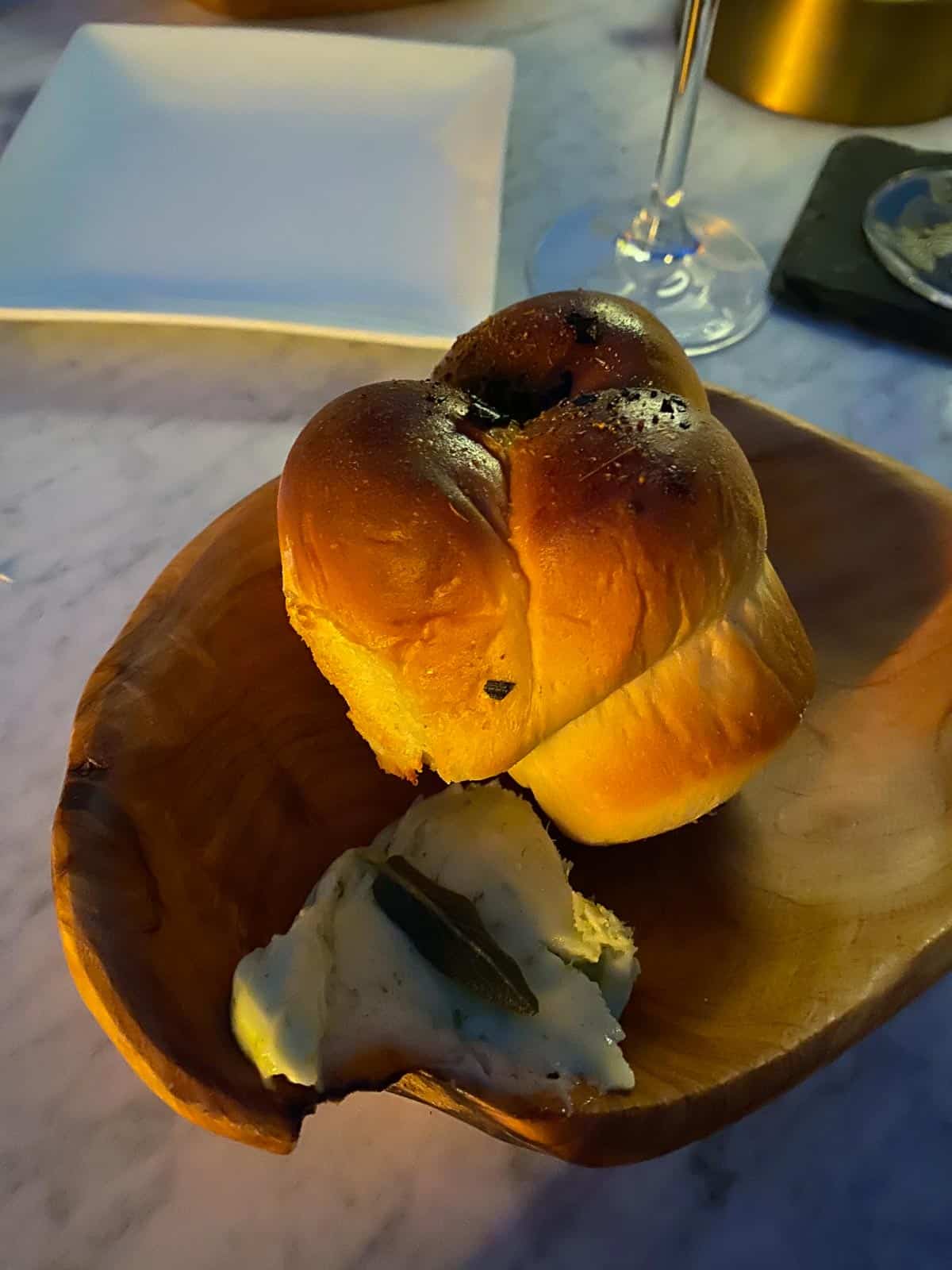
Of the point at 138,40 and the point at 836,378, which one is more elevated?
the point at 138,40

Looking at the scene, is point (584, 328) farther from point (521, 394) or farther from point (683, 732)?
point (683, 732)

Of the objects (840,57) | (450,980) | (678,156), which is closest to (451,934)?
(450,980)

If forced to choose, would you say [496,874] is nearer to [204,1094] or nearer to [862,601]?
[204,1094]

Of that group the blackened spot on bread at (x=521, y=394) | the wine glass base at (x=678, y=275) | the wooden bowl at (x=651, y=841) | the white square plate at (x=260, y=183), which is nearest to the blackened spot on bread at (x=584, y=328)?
the blackened spot on bread at (x=521, y=394)

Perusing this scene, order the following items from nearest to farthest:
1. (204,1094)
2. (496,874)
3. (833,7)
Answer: (204,1094) → (496,874) → (833,7)

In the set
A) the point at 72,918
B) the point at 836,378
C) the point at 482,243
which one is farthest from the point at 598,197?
the point at 72,918

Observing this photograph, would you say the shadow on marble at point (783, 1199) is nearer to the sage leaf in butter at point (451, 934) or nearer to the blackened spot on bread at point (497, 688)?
the sage leaf in butter at point (451, 934)

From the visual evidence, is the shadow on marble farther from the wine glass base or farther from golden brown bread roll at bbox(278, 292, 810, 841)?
the wine glass base
